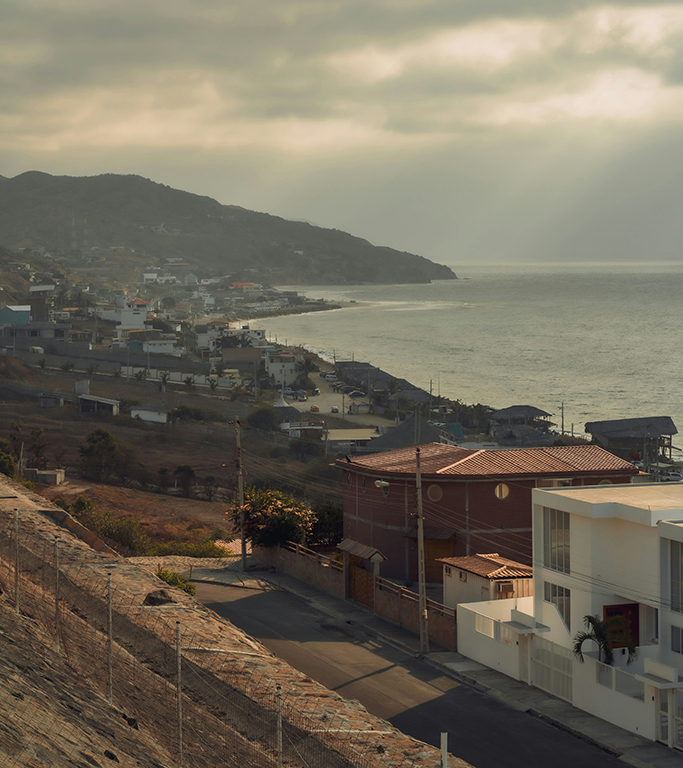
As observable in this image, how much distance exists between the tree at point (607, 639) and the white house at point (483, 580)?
4848 mm

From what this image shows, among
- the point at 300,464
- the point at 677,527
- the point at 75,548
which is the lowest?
the point at 300,464

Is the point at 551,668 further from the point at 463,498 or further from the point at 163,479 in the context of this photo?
the point at 163,479

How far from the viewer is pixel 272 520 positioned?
111 feet

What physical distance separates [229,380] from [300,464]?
46.9 meters

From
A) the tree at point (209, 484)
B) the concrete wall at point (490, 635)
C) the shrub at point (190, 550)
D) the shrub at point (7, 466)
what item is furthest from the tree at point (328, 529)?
the tree at point (209, 484)

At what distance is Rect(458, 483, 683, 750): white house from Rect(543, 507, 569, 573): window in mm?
24

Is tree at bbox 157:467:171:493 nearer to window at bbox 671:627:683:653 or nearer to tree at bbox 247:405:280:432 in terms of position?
tree at bbox 247:405:280:432

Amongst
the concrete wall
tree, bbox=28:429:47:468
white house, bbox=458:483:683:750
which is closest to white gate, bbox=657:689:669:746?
white house, bbox=458:483:683:750

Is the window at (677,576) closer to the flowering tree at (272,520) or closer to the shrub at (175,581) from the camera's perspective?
the shrub at (175,581)

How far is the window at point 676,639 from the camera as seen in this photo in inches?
777

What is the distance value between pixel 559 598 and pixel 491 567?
3846mm

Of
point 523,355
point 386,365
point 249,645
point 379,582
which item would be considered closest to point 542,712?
point 249,645

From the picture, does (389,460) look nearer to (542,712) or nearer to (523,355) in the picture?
(542,712)

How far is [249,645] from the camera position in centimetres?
2164
